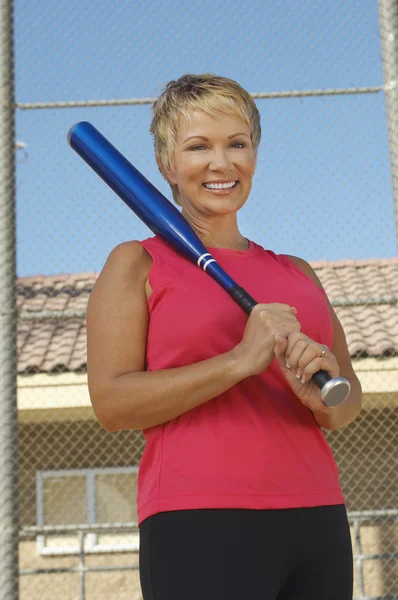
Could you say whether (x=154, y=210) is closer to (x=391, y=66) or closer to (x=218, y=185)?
(x=218, y=185)

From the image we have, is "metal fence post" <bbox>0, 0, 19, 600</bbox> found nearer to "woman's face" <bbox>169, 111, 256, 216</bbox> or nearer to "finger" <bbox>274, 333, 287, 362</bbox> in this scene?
"woman's face" <bbox>169, 111, 256, 216</bbox>

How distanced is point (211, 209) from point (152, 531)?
25.5 inches

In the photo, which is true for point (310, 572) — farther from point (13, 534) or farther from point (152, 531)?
point (13, 534)

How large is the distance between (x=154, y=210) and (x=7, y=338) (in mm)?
2530

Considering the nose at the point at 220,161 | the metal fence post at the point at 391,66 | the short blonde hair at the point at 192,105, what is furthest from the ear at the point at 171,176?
the metal fence post at the point at 391,66

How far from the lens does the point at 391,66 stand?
4430mm

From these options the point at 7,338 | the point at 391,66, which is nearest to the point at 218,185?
the point at 7,338

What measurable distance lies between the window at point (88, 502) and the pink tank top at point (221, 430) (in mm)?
6810

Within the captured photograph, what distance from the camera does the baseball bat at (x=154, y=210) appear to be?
5.07 ft

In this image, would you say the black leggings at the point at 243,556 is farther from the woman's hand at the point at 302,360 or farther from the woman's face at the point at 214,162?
the woman's face at the point at 214,162

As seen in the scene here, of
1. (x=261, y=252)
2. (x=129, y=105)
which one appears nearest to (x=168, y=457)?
(x=261, y=252)

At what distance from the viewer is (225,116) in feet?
5.55

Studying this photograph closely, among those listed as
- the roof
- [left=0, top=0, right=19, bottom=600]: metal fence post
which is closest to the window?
the roof

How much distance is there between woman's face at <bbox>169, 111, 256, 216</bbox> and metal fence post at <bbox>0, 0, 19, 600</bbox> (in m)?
2.52
